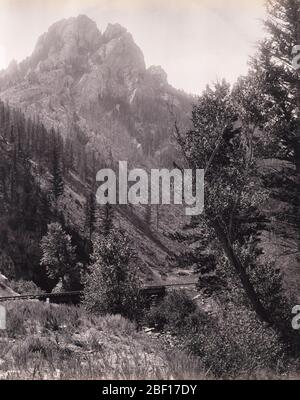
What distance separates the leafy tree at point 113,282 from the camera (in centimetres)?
2822

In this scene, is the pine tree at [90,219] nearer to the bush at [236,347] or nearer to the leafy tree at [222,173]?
the leafy tree at [222,173]

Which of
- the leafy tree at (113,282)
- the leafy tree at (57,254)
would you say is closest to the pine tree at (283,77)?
the leafy tree at (113,282)

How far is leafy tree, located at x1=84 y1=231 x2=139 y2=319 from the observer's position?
28.2 metres

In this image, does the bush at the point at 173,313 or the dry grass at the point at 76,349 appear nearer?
the dry grass at the point at 76,349

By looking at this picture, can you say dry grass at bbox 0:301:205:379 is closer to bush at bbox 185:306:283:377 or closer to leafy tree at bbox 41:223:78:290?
bush at bbox 185:306:283:377

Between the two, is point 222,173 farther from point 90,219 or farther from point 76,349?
point 90,219

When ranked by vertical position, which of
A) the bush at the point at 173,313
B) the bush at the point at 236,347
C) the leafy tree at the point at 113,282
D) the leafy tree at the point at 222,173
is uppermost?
the leafy tree at the point at 222,173

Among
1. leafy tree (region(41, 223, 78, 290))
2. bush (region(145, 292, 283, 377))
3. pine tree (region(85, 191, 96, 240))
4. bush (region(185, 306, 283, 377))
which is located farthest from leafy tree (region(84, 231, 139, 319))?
pine tree (region(85, 191, 96, 240))

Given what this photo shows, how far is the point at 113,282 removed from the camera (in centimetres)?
2923

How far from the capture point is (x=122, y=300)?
2853 cm

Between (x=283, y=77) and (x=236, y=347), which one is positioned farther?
(x=283, y=77)

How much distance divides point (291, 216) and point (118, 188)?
12253 cm

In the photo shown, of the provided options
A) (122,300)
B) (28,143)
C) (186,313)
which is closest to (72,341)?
(122,300)

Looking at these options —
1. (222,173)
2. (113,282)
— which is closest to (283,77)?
(222,173)
